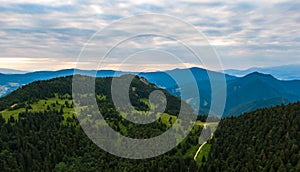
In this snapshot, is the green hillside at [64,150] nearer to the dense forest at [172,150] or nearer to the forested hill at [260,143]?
the dense forest at [172,150]

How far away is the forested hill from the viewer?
109062 millimetres

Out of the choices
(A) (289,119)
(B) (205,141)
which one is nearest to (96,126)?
(B) (205,141)

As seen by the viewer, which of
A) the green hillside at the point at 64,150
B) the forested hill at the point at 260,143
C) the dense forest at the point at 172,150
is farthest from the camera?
the green hillside at the point at 64,150

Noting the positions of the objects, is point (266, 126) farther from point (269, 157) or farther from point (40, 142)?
point (40, 142)

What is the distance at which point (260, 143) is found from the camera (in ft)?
430

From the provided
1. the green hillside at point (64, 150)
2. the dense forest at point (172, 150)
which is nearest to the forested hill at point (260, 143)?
the dense forest at point (172, 150)

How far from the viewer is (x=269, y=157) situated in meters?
114

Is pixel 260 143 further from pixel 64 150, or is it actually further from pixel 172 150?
pixel 64 150

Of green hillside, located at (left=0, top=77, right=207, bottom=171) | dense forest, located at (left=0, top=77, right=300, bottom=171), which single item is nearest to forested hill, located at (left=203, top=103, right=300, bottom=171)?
dense forest, located at (left=0, top=77, right=300, bottom=171)

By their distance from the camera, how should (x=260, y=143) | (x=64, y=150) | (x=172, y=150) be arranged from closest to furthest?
(x=260, y=143)
(x=172, y=150)
(x=64, y=150)

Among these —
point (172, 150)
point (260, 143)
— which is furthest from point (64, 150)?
point (260, 143)

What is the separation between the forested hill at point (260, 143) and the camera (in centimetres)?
10906

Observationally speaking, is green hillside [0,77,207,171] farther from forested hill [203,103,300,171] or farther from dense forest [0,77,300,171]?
forested hill [203,103,300,171]

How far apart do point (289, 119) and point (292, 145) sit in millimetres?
37883
